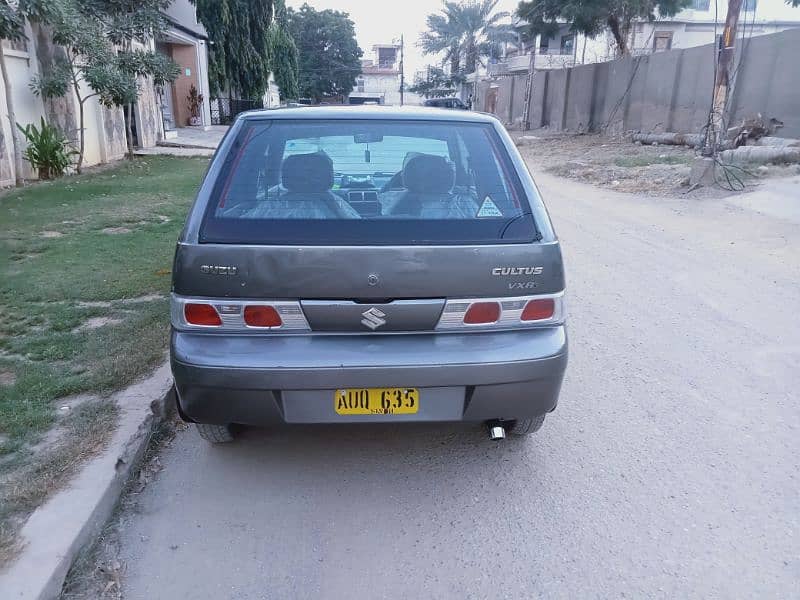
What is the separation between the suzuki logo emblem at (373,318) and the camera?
105 inches

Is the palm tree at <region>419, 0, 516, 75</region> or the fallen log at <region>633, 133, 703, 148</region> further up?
the palm tree at <region>419, 0, 516, 75</region>

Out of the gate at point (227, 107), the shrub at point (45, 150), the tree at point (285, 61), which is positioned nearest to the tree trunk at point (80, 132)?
the shrub at point (45, 150)

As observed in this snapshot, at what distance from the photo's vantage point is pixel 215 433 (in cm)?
319

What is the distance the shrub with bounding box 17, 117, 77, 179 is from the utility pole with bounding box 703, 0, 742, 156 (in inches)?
478

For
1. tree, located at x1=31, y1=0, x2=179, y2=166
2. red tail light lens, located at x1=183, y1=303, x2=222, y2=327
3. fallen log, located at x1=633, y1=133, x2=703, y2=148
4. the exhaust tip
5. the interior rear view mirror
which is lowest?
the exhaust tip

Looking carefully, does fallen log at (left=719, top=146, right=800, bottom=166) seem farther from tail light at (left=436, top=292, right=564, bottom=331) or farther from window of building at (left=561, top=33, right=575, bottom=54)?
window of building at (left=561, top=33, right=575, bottom=54)

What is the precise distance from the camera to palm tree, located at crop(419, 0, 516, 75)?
→ 51312 millimetres

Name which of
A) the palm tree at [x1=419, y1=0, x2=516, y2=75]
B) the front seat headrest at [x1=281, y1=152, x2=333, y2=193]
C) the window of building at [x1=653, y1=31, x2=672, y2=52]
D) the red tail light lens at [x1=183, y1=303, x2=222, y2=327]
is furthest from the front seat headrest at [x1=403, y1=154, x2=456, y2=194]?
the palm tree at [x1=419, y1=0, x2=516, y2=75]

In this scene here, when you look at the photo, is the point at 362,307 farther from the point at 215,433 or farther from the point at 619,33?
the point at 619,33

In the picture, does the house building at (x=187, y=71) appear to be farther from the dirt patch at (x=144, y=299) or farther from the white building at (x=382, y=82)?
the white building at (x=382, y=82)

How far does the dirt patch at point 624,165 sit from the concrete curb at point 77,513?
10.5 metres

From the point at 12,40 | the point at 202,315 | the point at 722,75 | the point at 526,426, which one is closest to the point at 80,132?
the point at 12,40

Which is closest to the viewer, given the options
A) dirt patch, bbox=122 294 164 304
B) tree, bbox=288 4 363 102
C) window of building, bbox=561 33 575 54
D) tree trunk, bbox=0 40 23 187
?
dirt patch, bbox=122 294 164 304

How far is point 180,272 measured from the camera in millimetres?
2691
